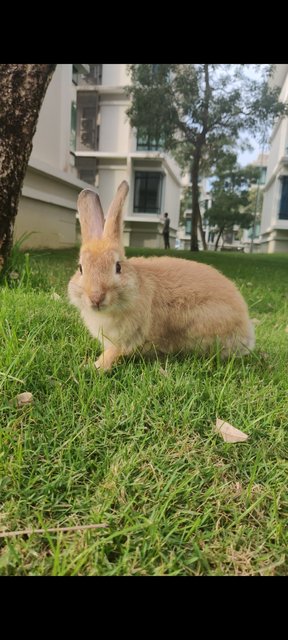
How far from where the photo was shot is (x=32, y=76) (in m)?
3.93

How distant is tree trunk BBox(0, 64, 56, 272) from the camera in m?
3.86

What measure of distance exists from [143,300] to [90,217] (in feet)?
1.73

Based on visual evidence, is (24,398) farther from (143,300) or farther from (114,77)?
(114,77)

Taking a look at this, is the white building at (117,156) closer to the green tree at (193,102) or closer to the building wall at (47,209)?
the green tree at (193,102)

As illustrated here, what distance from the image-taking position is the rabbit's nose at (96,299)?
6.86 ft

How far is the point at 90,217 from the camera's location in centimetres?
244

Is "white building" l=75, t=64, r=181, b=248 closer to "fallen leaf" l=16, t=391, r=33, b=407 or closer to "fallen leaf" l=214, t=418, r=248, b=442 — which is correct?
"fallen leaf" l=16, t=391, r=33, b=407

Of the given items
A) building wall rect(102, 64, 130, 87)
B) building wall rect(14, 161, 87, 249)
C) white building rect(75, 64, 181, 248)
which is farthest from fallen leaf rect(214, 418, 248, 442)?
building wall rect(102, 64, 130, 87)

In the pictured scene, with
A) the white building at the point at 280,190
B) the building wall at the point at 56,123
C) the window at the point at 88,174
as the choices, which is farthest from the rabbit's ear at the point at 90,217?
the white building at the point at 280,190

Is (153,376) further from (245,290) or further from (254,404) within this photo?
(245,290)

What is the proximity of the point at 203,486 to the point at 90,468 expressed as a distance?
0.42 m

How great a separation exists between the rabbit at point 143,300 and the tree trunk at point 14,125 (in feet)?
5.50

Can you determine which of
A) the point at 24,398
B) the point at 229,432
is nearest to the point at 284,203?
the point at 229,432
